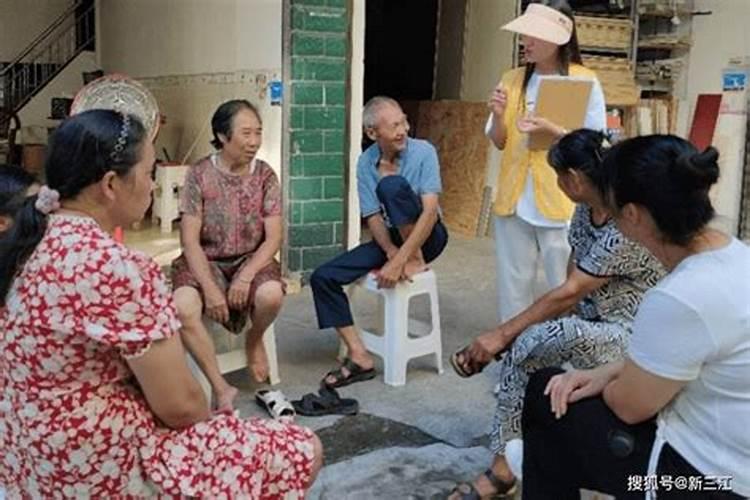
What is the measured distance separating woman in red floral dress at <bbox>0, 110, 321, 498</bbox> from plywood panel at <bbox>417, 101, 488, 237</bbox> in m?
4.88

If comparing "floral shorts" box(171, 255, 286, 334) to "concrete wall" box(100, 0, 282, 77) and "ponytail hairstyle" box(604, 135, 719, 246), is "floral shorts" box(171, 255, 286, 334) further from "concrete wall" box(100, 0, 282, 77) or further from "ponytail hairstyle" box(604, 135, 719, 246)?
"concrete wall" box(100, 0, 282, 77)

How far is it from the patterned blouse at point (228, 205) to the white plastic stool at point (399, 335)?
483 mm

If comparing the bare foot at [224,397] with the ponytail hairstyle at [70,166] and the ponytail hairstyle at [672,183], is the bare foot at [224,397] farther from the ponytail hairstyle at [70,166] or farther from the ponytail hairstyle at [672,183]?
the ponytail hairstyle at [672,183]

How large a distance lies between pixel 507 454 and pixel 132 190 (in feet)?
3.51

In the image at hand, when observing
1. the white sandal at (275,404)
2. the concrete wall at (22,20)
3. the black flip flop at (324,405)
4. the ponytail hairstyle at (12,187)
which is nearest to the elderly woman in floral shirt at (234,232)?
the white sandal at (275,404)

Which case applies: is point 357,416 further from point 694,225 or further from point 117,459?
point 694,225

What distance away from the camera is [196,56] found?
5953 millimetres

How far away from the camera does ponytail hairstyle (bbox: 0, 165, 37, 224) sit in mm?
1919

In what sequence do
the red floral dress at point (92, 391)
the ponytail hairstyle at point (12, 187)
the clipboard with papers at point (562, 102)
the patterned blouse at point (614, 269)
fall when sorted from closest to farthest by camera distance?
the red floral dress at point (92, 391)
the ponytail hairstyle at point (12, 187)
the patterned blouse at point (614, 269)
the clipboard with papers at point (562, 102)

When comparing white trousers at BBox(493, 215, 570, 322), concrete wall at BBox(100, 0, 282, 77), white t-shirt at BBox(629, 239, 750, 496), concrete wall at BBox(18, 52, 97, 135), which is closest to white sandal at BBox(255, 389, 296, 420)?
white trousers at BBox(493, 215, 570, 322)

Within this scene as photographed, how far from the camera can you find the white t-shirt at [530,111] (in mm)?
2775

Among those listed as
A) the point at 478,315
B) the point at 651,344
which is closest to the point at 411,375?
the point at 478,315

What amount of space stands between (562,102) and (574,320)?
3.06ft

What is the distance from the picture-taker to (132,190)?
57.8 inches
